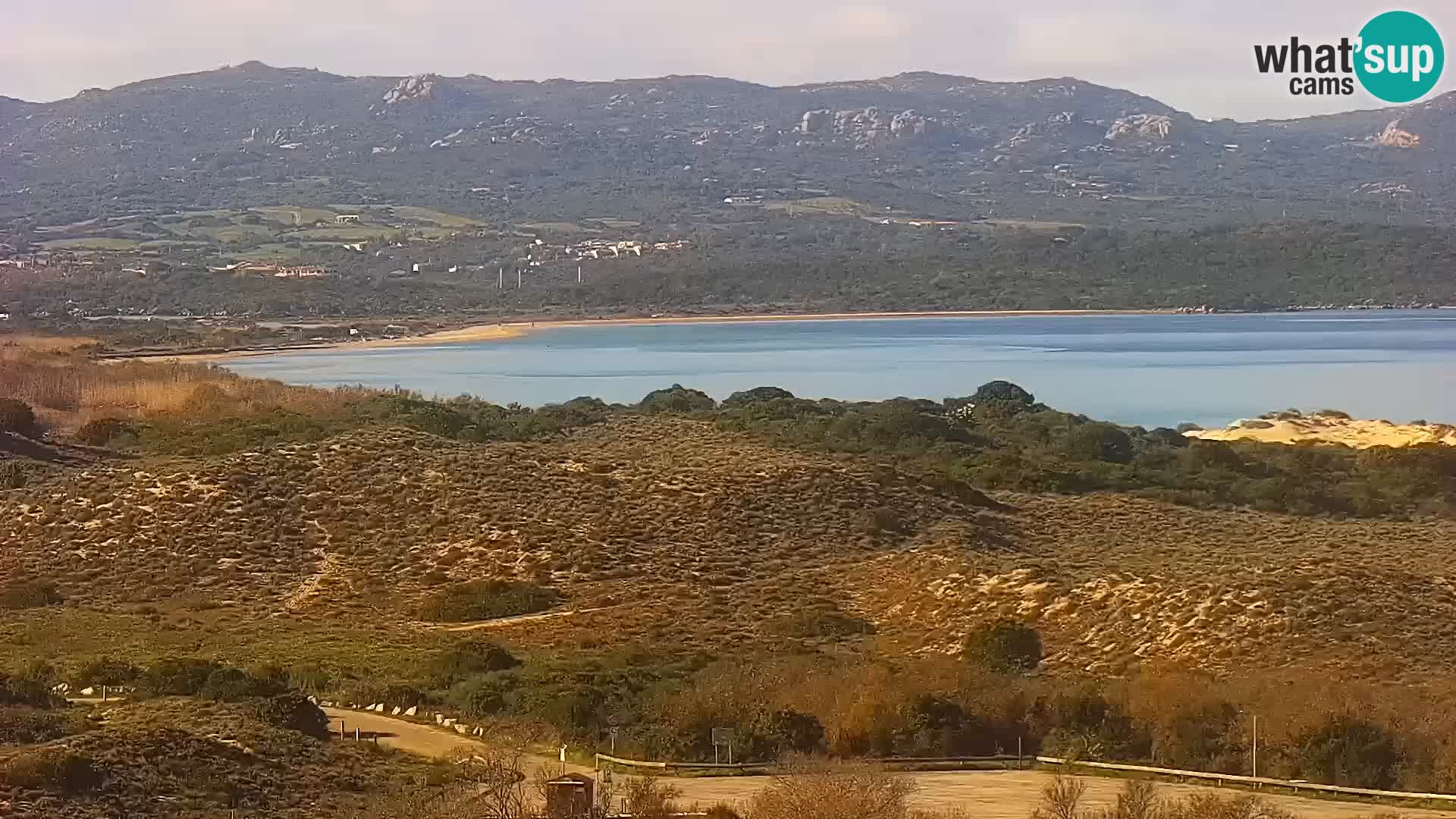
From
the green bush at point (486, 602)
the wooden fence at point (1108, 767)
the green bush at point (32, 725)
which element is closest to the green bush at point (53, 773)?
the green bush at point (32, 725)

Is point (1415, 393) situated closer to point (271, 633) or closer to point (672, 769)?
point (271, 633)

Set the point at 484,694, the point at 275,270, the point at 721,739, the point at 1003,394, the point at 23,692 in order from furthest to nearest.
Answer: the point at 275,270, the point at 1003,394, the point at 484,694, the point at 23,692, the point at 721,739

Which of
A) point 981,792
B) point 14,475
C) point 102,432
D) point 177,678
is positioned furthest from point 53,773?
point 102,432

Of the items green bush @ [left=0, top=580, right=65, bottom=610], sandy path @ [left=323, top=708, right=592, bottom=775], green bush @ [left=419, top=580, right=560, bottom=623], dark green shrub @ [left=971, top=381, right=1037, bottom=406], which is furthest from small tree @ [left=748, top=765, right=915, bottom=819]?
dark green shrub @ [left=971, top=381, right=1037, bottom=406]

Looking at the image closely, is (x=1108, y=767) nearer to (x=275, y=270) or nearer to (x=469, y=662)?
(x=469, y=662)

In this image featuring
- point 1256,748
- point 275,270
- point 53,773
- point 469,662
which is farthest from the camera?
point 275,270

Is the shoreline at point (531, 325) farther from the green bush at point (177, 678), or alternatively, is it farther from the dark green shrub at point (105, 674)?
the green bush at point (177, 678)

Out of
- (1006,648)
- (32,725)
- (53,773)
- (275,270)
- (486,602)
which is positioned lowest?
(486,602)
